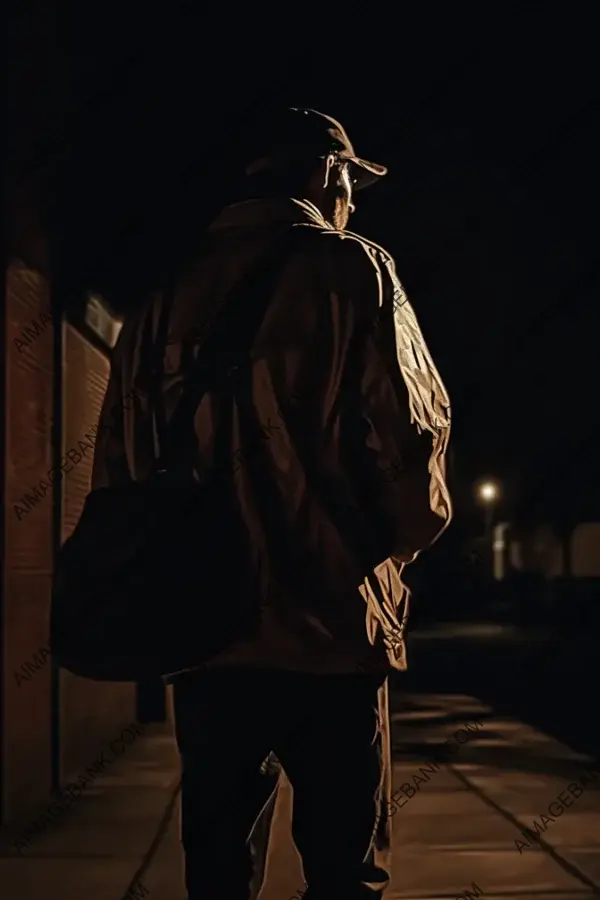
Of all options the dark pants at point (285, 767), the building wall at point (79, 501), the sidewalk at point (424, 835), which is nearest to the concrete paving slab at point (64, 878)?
the sidewalk at point (424, 835)

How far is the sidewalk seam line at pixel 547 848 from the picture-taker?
5637mm

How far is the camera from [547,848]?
20.7 feet

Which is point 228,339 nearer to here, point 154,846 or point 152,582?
point 152,582

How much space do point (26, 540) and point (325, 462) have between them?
4.65 metres

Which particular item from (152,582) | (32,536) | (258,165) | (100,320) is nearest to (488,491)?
(100,320)

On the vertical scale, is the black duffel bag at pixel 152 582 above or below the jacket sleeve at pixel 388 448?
below

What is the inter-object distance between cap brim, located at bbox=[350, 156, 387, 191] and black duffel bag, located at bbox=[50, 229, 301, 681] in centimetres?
83

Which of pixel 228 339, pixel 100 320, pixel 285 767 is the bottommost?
pixel 285 767

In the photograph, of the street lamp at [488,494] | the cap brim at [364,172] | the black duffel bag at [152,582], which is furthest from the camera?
the street lamp at [488,494]

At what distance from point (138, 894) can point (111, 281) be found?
4.86 meters

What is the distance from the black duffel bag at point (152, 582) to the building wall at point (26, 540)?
4.14 meters

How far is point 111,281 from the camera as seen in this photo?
924 cm

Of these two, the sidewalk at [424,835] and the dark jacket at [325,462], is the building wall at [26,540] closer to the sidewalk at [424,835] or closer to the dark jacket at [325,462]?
the sidewalk at [424,835]

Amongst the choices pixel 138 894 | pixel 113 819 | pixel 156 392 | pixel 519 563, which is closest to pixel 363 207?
pixel 113 819
